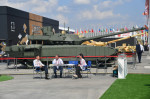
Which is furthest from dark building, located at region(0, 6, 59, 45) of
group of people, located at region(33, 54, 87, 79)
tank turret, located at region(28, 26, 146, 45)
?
group of people, located at region(33, 54, 87, 79)

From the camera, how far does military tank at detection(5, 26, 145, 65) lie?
20094 millimetres

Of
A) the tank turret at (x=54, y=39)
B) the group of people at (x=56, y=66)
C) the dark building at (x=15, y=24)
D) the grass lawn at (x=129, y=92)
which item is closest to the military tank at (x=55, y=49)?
the tank turret at (x=54, y=39)

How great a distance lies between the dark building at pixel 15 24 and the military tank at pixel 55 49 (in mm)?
4475

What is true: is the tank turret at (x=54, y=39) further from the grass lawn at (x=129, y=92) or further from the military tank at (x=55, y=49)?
the grass lawn at (x=129, y=92)

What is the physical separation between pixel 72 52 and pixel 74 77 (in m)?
6.66

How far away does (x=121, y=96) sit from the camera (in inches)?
329

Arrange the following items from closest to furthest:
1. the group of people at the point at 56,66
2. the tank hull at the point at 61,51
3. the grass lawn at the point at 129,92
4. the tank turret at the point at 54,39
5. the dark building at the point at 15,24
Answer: the grass lawn at the point at 129,92, the group of people at the point at 56,66, the tank hull at the point at 61,51, the tank turret at the point at 54,39, the dark building at the point at 15,24

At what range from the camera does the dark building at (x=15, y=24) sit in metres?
30.9

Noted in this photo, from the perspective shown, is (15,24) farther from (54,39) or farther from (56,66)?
(56,66)

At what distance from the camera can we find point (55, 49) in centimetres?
2064

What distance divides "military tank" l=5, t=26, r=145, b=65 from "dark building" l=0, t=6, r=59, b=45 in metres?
4.48

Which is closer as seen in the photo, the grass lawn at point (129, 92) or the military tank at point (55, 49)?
the grass lawn at point (129, 92)

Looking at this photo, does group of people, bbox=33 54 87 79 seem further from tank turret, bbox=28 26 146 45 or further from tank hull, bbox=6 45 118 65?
tank turret, bbox=28 26 146 45

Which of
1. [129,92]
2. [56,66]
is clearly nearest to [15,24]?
[56,66]
